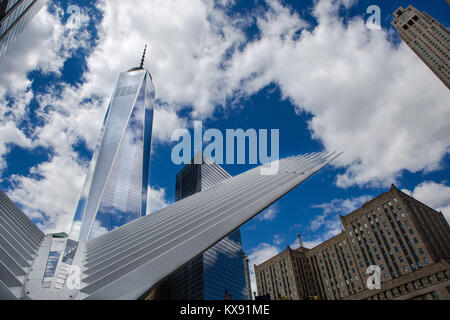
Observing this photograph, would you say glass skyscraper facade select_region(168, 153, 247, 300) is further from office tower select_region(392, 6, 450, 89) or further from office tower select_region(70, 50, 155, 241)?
office tower select_region(392, 6, 450, 89)

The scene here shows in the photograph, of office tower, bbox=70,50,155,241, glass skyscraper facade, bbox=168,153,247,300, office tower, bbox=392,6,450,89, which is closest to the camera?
office tower, bbox=392,6,450,89

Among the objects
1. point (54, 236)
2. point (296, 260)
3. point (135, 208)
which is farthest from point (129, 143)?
point (54, 236)

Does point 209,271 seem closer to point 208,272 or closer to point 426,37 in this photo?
point 208,272

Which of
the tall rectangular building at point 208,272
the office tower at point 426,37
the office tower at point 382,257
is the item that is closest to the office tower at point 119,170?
the tall rectangular building at point 208,272

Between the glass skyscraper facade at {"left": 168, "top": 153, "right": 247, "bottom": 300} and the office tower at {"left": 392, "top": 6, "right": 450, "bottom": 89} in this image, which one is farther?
the glass skyscraper facade at {"left": 168, "top": 153, "right": 247, "bottom": 300}

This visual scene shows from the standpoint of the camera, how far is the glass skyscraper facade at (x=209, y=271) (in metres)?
93.9

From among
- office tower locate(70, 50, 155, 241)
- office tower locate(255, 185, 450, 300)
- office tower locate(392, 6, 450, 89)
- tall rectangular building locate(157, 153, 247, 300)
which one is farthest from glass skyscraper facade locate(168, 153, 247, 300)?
office tower locate(392, 6, 450, 89)

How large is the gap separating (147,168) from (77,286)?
126834 millimetres

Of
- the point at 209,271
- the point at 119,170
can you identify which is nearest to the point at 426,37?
the point at 209,271

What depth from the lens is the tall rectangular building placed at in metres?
94.0

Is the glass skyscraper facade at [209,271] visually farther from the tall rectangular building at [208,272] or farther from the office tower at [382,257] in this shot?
the office tower at [382,257]

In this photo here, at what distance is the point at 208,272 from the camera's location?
95.8 meters

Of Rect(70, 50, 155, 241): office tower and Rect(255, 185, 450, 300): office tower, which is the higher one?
Rect(70, 50, 155, 241): office tower
